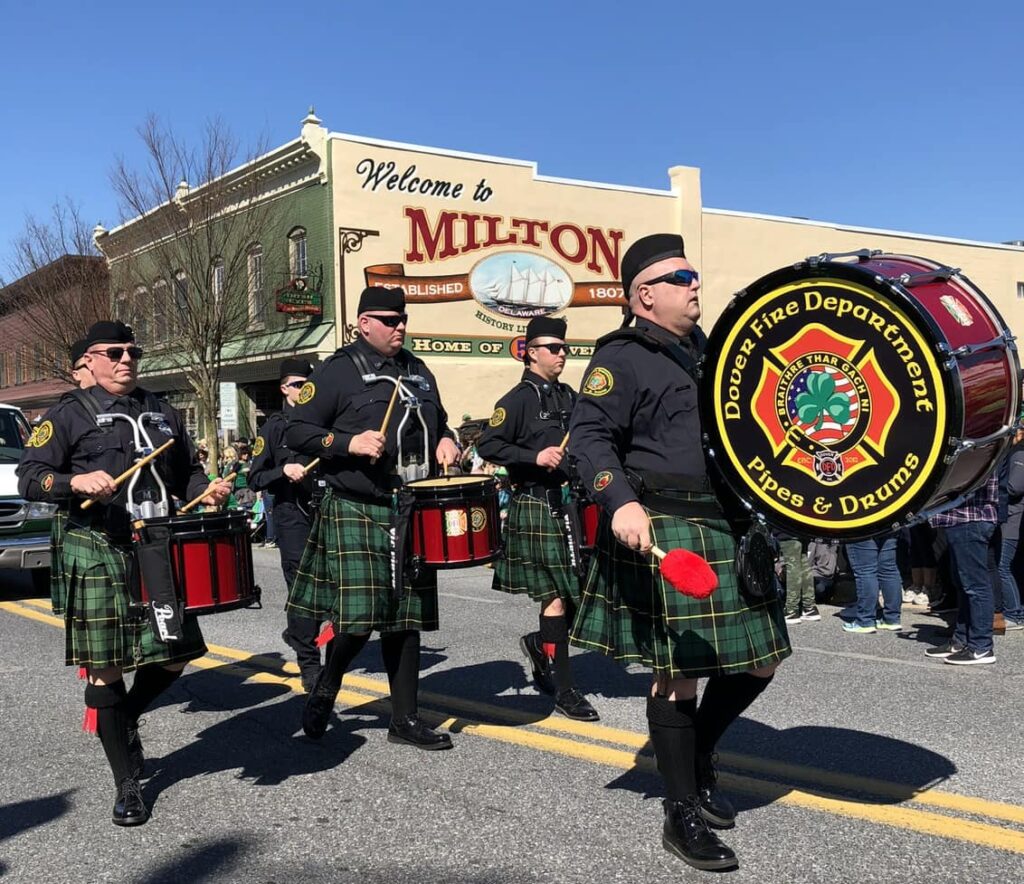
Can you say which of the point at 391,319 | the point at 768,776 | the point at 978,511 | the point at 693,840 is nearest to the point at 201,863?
the point at 693,840

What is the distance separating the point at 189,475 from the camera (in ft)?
14.9

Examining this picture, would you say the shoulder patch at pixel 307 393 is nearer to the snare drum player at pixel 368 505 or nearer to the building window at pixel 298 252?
the snare drum player at pixel 368 505

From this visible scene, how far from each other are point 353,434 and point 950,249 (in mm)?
30949

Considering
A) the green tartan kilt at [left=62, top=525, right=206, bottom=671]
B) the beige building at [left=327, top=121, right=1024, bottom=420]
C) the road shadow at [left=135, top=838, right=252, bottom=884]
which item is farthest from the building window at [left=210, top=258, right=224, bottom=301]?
the road shadow at [left=135, top=838, right=252, bottom=884]

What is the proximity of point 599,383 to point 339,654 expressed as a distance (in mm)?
2037

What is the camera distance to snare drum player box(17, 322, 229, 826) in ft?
13.1

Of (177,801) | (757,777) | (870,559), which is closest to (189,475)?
(177,801)

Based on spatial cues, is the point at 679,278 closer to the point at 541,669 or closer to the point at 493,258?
the point at 541,669

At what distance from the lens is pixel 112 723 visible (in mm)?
4039

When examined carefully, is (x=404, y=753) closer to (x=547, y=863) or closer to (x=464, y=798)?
(x=464, y=798)

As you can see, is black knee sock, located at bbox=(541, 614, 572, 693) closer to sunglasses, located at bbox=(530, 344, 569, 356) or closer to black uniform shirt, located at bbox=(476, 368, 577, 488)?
black uniform shirt, located at bbox=(476, 368, 577, 488)

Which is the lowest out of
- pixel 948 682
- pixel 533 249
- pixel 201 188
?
pixel 948 682

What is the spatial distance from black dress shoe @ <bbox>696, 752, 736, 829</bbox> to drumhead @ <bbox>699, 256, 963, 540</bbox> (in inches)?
39.8

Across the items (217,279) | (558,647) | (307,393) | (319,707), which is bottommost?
(319,707)
